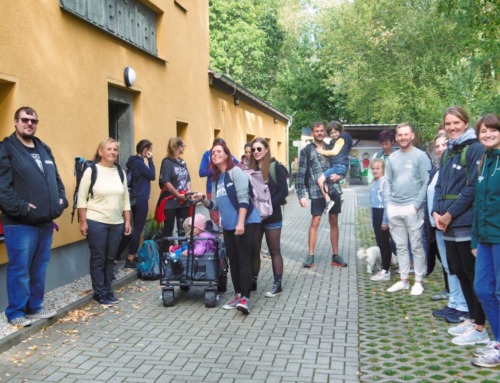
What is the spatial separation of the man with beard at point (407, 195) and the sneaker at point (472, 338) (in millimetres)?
1848

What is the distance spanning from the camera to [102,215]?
253 inches

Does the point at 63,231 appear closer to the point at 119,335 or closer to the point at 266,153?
the point at 119,335

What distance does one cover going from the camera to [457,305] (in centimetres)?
567

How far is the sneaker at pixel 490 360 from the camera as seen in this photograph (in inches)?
169

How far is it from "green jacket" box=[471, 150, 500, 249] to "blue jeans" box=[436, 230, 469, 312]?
129 cm

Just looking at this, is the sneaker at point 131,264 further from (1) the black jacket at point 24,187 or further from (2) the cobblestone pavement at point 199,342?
(1) the black jacket at point 24,187

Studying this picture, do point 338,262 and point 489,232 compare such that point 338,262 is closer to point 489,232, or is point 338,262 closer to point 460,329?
point 460,329

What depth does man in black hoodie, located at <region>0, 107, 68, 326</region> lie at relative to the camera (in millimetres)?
5227

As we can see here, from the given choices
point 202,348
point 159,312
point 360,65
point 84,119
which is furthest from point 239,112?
point 360,65

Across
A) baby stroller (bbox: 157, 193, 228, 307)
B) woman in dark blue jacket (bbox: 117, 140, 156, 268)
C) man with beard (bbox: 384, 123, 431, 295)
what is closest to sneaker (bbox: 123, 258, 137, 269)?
woman in dark blue jacket (bbox: 117, 140, 156, 268)

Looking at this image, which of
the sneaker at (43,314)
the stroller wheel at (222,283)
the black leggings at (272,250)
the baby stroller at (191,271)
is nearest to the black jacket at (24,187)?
the sneaker at (43,314)

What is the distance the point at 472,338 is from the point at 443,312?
93cm

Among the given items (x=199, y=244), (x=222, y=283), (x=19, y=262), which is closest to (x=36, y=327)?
(x=19, y=262)

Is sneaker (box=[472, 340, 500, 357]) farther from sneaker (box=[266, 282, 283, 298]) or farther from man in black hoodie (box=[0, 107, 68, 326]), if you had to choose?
man in black hoodie (box=[0, 107, 68, 326])
